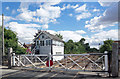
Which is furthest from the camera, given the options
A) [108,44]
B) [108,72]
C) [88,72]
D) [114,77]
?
[108,44]

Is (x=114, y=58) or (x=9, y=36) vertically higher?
(x=9, y=36)

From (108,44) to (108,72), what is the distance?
18120 millimetres

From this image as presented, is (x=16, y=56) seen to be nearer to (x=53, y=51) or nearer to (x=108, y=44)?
(x=53, y=51)

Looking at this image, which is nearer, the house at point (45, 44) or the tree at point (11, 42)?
the tree at point (11, 42)

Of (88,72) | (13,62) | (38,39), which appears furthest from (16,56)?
(38,39)

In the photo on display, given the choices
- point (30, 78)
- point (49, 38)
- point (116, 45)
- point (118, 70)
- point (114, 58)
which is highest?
point (49, 38)

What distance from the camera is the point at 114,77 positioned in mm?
4883

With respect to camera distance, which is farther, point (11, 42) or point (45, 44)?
point (45, 44)

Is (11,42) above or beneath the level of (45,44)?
above

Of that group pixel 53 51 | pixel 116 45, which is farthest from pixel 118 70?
pixel 53 51

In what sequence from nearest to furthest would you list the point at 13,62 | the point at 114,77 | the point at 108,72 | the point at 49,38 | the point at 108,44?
the point at 114,77 < the point at 108,72 < the point at 13,62 < the point at 49,38 < the point at 108,44

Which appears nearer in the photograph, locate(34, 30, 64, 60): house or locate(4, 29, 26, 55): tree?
locate(4, 29, 26, 55): tree

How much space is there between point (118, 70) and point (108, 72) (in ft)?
1.66

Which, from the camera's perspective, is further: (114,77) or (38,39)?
(38,39)
